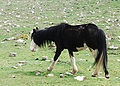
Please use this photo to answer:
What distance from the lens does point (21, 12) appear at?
23.7 metres

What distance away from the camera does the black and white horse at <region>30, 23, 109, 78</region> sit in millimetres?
7531

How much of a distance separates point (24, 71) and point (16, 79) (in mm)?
821

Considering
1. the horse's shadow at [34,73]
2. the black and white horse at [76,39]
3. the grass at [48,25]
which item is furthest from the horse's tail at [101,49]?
the horse's shadow at [34,73]

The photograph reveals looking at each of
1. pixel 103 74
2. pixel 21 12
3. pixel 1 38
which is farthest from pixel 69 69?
pixel 21 12

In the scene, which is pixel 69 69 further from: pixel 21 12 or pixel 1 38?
pixel 21 12

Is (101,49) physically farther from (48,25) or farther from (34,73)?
(48,25)

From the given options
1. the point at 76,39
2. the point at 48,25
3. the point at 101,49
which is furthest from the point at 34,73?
the point at 48,25

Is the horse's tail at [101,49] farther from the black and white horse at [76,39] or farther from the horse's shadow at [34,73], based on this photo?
the horse's shadow at [34,73]

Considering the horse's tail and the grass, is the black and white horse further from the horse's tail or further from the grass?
the grass

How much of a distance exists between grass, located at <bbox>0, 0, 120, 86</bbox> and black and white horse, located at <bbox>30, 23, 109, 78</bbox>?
1.71 ft

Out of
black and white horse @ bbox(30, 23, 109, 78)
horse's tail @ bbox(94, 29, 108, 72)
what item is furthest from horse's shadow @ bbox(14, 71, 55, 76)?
horse's tail @ bbox(94, 29, 108, 72)

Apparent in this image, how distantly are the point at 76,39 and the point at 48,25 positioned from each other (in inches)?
384

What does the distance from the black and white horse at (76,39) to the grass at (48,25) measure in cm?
52

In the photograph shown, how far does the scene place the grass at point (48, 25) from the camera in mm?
7452
